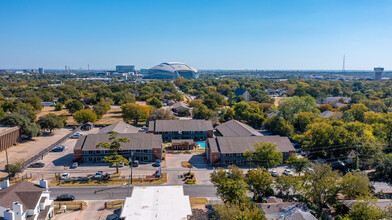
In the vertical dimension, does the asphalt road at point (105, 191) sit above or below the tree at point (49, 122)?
below

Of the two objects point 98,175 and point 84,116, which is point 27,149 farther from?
point 98,175

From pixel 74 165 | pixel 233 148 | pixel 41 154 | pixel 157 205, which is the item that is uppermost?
pixel 233 148

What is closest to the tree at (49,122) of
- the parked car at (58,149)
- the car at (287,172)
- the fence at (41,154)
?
the fence at (41,154)

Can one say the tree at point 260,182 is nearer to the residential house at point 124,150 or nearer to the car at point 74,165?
the residential house at point 124,150

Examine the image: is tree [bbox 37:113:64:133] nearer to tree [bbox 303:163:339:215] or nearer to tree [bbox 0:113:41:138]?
tree [bbox 0:113:41:138]

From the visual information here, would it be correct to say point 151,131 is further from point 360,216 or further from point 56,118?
point 360,216

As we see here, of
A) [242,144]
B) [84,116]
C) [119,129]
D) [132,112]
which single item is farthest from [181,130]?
[84,116]

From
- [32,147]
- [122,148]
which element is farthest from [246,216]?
[32,147]
